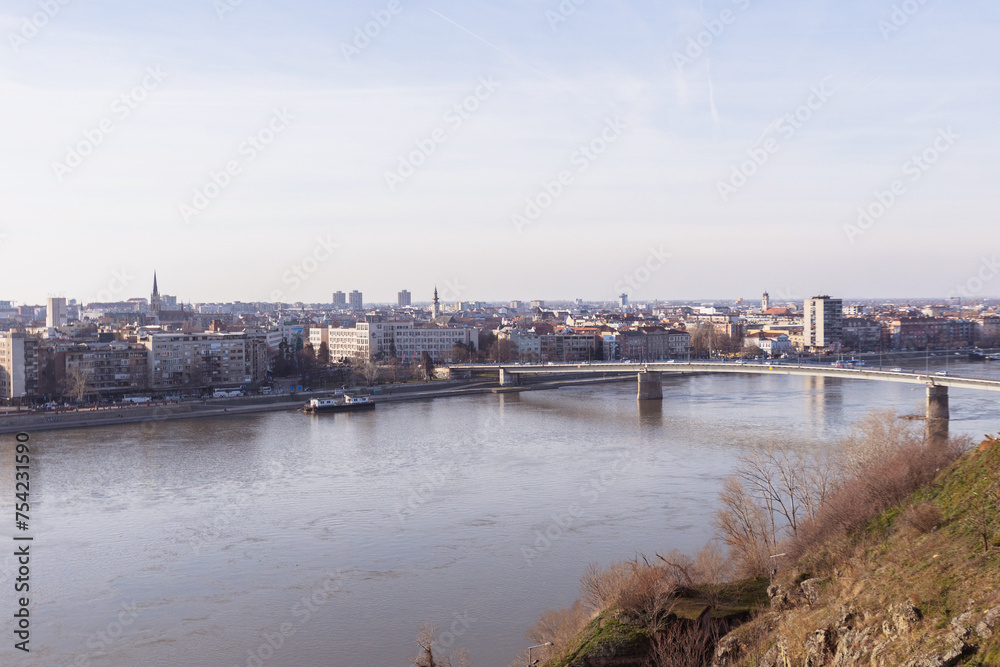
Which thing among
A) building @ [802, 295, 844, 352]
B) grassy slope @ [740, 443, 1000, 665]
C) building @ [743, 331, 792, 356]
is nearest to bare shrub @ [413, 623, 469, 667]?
grassy slope @ [740, 443, 1000, 665]

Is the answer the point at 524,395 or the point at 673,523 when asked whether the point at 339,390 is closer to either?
the point at 524,395

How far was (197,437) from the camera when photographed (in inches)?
557

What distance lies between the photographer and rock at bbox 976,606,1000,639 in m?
3.65

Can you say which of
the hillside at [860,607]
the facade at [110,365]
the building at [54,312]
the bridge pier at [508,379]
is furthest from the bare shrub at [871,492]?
the building at [54,312]

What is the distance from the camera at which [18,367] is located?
1789cm

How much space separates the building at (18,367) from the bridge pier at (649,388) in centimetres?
1181

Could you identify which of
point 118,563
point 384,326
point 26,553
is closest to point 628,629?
point 118,563

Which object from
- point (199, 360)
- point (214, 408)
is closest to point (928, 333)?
point (199, 360)

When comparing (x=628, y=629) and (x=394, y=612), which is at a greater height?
(x=628, y=629)

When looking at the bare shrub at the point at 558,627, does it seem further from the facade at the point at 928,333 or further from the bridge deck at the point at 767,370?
the facade at the point at 928,333

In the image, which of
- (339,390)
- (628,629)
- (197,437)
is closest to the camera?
(628,629)

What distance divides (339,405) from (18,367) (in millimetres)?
6148

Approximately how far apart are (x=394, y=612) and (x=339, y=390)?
554 inches

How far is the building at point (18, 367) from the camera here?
17781 millimetres
